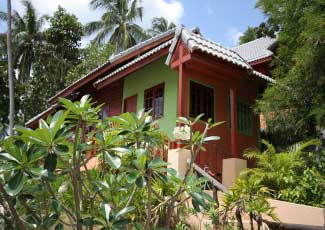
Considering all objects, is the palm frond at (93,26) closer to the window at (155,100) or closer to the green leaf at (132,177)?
the window at (155,100)

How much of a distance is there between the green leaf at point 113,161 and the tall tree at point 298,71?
6.80 metres

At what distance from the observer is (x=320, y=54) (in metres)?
8.84

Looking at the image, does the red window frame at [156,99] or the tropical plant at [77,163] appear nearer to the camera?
the tropical plant at [77,163]

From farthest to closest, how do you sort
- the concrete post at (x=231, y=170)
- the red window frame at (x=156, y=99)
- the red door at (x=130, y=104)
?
the red door at (x=130, y=104), the red window frame at (x=156, y=99), the concrete post at (x=231, y=170)

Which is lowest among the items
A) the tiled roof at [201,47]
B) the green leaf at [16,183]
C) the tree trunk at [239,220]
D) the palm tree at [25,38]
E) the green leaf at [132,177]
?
the tree trunk at [239,220]

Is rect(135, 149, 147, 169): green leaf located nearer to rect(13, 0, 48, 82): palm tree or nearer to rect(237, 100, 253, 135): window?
rect(237, 100, 253, 135): window

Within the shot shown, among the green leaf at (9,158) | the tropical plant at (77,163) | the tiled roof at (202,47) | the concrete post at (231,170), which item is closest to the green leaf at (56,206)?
the tropical plant at (77,163)

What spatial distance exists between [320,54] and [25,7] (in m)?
28.4

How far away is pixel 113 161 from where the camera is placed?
9.81 ft

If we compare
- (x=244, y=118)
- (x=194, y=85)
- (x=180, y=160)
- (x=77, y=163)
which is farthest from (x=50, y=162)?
(x=244, y=118)

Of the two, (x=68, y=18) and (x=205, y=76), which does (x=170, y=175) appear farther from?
(x=68, y=18)

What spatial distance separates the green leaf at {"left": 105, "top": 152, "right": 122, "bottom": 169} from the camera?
9.72ft

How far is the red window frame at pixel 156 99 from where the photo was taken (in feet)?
40.1

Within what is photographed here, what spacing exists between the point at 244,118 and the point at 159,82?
2947mm
